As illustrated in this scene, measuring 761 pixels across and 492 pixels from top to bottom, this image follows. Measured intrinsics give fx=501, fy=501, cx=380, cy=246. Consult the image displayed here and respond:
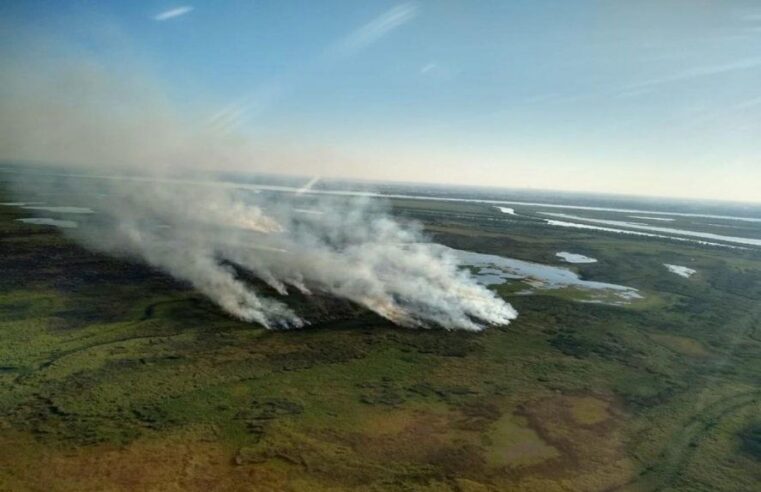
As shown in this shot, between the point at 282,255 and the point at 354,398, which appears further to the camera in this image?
the point at 282,255

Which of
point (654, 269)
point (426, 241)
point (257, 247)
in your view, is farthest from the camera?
point (426, 241)

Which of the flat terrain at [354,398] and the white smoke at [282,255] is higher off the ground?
the white smoke at [282,255]

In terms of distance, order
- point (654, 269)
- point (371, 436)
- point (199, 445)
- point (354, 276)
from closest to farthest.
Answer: point (199, 445)
point (371, 436)
point (354, 276)
point (654, 269)

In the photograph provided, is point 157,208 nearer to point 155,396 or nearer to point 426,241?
point 426,241

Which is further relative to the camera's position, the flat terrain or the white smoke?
the white smoke

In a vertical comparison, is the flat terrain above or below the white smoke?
below

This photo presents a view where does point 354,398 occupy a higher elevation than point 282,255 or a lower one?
lower

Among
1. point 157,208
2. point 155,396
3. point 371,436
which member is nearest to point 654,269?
point 371,436

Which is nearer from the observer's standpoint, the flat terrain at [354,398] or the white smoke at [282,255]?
the flat terrain at [354,398]
